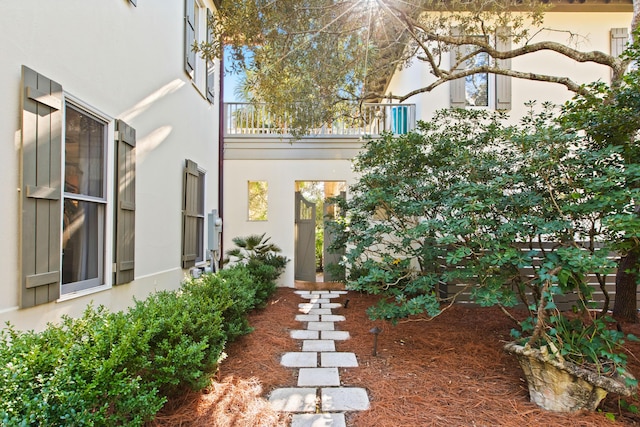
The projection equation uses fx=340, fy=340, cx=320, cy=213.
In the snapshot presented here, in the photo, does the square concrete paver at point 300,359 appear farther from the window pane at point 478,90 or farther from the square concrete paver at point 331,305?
the window pane at point 478,90

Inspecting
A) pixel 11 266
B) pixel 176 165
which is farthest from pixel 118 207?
pixel 176 165

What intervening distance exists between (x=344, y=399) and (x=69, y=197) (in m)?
2.63

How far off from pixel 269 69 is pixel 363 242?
279 cm

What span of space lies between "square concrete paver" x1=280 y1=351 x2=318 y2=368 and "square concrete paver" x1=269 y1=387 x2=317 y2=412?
0.50 meters

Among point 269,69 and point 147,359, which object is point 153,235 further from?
point 269,69

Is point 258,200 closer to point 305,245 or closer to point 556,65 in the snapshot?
point 305,245

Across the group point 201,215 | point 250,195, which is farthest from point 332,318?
point 250,195

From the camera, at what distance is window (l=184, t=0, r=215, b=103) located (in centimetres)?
496

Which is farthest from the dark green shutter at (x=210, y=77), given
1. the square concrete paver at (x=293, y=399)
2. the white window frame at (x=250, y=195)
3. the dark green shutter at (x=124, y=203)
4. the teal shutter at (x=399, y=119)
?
the square concrete paver at (x=293, y=399)

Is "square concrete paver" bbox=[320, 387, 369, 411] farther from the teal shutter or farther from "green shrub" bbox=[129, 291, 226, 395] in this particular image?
the teal shutter

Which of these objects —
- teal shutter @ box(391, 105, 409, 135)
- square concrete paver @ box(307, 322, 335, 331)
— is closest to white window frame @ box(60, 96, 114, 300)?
square concrete paver @ box(307, 322, 335, 331)

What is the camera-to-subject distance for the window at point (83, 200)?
2629mm

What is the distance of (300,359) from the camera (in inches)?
137

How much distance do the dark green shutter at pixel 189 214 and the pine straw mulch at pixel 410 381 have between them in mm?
1451
